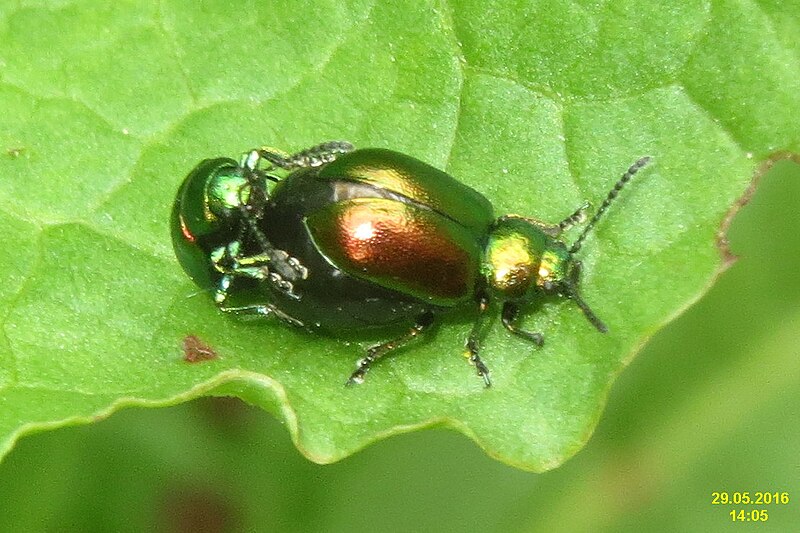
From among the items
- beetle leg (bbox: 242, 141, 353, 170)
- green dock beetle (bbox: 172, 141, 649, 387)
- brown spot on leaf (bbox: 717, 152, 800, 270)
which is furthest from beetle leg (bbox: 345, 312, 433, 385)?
brown spot on leaf (bbox: 717, 152, 800, 270)

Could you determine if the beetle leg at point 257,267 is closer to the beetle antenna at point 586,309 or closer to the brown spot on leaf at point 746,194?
the beetle antenna at point 586,309

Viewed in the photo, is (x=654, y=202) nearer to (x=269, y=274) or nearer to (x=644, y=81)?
(x=644, y=81)

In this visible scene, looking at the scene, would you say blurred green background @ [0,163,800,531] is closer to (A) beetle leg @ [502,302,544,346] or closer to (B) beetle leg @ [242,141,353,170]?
(A) beetle leg @ [502,302,544,346]

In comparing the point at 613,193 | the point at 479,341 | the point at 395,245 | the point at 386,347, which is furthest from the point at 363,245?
the point at 613,193

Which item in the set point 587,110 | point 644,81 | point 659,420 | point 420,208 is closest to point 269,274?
point 420,208

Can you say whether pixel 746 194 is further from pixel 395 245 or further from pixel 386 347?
pixel 386 347
